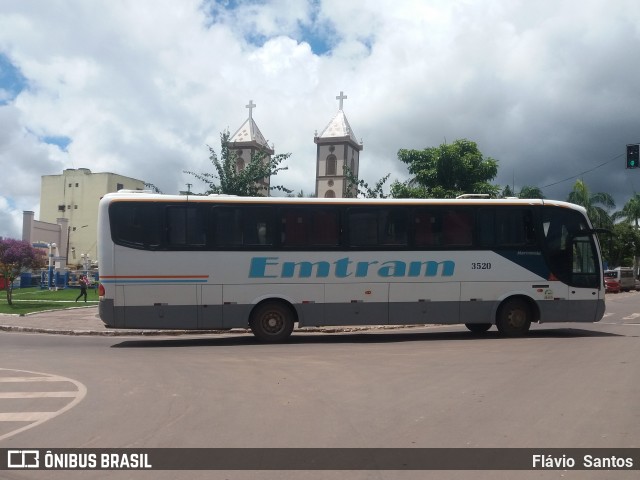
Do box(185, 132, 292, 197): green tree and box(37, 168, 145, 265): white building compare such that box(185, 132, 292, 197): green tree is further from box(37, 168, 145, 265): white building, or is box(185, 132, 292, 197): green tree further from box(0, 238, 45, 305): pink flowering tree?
box(37, 168, 145, 265): white building

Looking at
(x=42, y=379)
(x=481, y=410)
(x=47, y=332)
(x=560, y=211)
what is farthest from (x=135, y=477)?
(x=47, y=332)

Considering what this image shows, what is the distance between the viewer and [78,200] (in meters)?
91.8

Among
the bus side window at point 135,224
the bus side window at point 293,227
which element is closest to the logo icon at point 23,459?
the bus side window at point 135,224

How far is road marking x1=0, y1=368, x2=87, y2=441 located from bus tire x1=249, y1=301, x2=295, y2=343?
214 inches

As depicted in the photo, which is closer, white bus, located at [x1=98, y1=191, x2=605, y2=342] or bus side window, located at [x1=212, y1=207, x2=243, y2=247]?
white bus, located at [x1=98, y1=191, x2=605, y2=342]

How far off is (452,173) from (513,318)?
1437 centimetres

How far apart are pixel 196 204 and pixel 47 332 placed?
6.91 metres

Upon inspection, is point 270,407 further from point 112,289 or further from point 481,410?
point 112,289

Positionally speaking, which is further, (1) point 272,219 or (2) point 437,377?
(1) point 272,219

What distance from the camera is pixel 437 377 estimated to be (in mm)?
9664

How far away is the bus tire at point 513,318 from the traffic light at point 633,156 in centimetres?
967

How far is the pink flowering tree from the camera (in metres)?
27.4

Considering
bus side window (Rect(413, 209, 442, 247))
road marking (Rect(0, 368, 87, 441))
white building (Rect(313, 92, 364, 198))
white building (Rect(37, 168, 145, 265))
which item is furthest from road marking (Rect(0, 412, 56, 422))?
white building (Rect(37, 168, 145, 265))

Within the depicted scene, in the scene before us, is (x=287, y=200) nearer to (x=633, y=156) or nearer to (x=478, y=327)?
(x=478, y=327)
